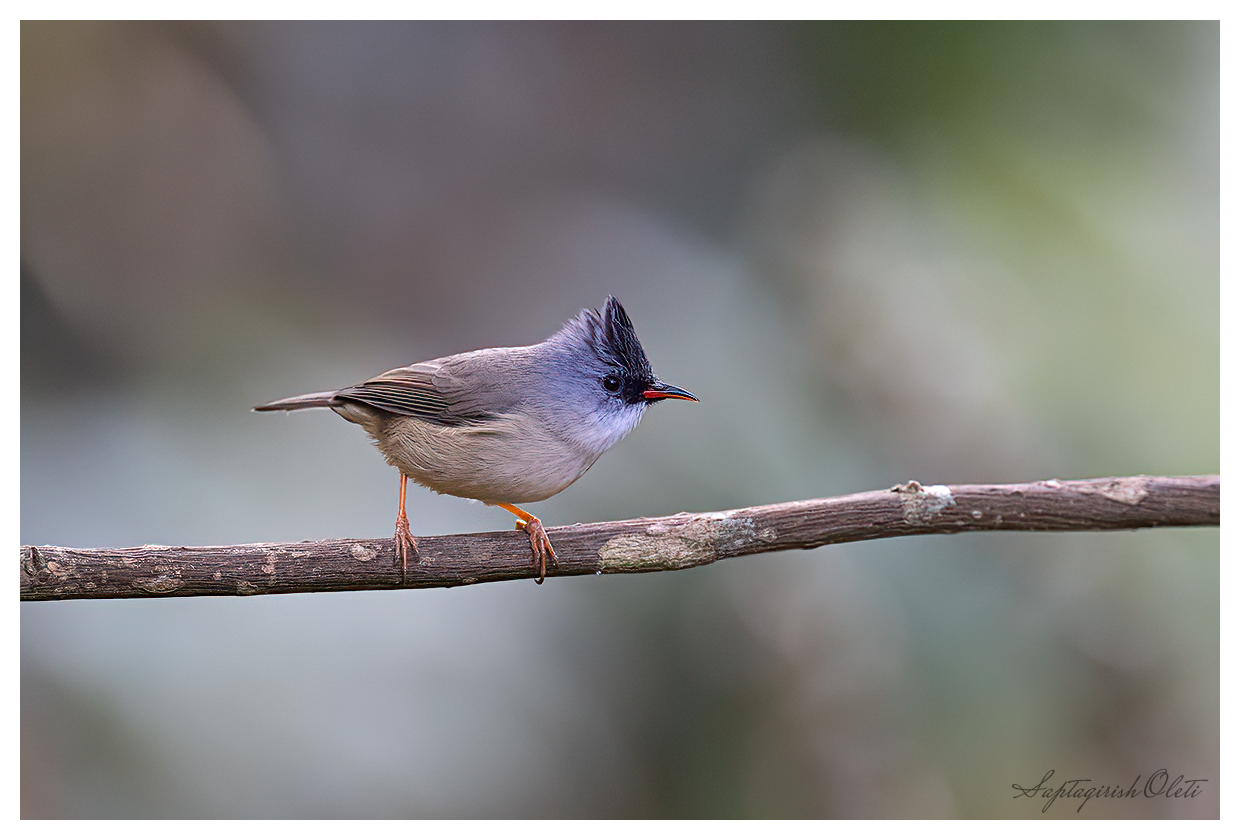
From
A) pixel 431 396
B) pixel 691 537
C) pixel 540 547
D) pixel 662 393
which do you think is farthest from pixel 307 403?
pixel 691 537

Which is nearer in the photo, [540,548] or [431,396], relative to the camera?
[540,548]

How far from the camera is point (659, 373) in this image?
14.4 feet

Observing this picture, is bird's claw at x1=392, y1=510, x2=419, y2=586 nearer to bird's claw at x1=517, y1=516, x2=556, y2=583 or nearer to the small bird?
the small bird

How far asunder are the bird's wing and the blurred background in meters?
0.92

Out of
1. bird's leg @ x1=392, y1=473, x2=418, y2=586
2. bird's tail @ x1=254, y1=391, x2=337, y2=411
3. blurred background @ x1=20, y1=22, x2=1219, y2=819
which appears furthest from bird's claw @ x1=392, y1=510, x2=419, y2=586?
blurred background @ x1=20, y1=22, x2=1219, y2=819

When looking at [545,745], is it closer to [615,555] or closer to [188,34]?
[615,555]

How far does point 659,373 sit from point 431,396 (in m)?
1.69

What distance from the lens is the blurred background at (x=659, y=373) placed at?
3.66 meters

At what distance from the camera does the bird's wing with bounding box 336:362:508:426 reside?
2840 millimetres

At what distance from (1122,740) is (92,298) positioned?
4.99 meters

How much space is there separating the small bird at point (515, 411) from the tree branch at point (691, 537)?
10 centimetres

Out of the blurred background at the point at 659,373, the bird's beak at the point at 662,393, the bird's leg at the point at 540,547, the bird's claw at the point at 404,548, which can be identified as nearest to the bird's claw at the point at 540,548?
the bird's leg at the point at 540,547

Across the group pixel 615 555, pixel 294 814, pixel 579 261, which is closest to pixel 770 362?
pixel 579 261

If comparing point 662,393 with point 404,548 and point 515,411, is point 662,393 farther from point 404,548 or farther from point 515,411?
point 404,548
